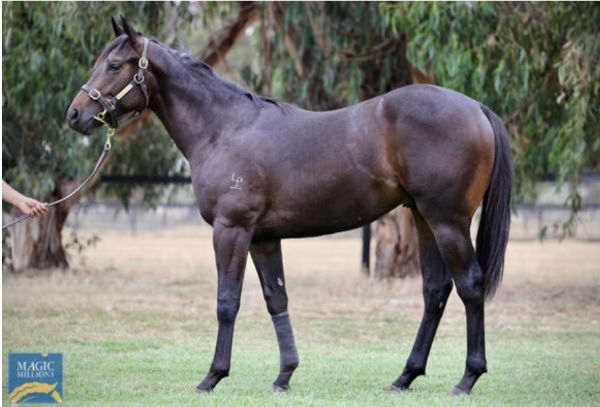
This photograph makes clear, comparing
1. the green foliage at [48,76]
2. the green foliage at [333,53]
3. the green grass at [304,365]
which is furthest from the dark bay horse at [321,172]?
the green foliage at [333,53]

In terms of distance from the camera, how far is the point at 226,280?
5137mm

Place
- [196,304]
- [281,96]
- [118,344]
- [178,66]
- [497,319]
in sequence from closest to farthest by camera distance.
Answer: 1. [178,66]
2. [118,344]
3. [497,319]
4. [196,304]
5. [281,96]

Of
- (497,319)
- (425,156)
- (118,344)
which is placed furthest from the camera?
(497,319)

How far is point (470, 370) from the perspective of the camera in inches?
199

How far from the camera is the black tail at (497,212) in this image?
16.8 ft

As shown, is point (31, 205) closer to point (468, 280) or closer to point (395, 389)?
point (395, 389)

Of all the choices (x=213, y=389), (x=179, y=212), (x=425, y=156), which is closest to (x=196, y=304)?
(x=213, y=389)

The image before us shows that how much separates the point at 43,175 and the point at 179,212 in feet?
87.6

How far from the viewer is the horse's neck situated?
5.42 meters

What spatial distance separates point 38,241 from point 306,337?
7462 mm

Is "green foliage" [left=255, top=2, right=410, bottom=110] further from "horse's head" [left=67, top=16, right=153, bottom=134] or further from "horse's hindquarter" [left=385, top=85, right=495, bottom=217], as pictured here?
"horse's hindquarter" [left=385, top=85, right=495, bottom=217]

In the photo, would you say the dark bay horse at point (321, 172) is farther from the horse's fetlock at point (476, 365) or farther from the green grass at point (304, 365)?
the green grass at point (304, 365)

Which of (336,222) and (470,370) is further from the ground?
(336,222)

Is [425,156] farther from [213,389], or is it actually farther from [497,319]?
[497,319]
